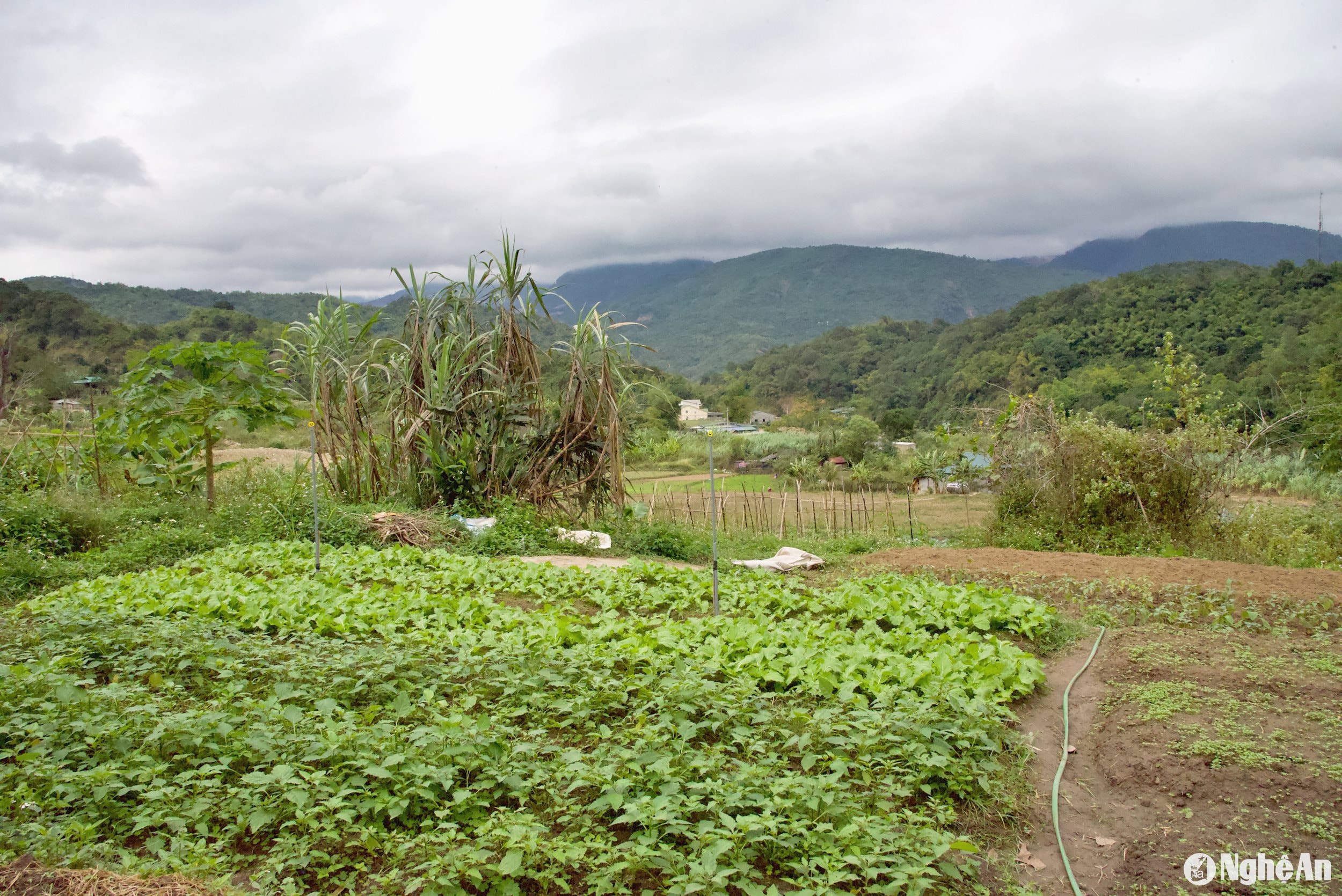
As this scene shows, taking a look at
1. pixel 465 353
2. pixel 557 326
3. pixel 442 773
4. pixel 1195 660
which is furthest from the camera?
pixel 557 326

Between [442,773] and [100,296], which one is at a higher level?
[100,296]

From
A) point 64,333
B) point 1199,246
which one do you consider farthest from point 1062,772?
point 1199,246

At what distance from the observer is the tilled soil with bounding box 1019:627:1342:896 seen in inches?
108

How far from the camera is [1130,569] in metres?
7.18

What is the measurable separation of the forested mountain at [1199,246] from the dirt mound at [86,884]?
116m

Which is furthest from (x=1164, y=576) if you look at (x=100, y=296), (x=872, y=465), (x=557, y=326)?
(x=100, y=296)

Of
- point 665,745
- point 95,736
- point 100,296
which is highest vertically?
point 100,296

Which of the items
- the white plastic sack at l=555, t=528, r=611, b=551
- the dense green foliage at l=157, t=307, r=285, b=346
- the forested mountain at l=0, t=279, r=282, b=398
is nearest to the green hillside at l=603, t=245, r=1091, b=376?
the dense green foliage at l=157, t=307, r=285, b=346

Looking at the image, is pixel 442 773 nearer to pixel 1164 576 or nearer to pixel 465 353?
pixel 1164 576

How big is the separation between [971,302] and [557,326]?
394 ft

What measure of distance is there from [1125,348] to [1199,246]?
132 metres

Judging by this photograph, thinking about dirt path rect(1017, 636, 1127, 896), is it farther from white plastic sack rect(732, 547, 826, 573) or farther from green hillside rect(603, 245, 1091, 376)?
green hillside rect(603, 245, 1091, 376)

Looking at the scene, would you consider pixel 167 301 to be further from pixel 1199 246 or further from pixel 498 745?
pixel 1199 246

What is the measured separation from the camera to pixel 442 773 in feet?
8.82
